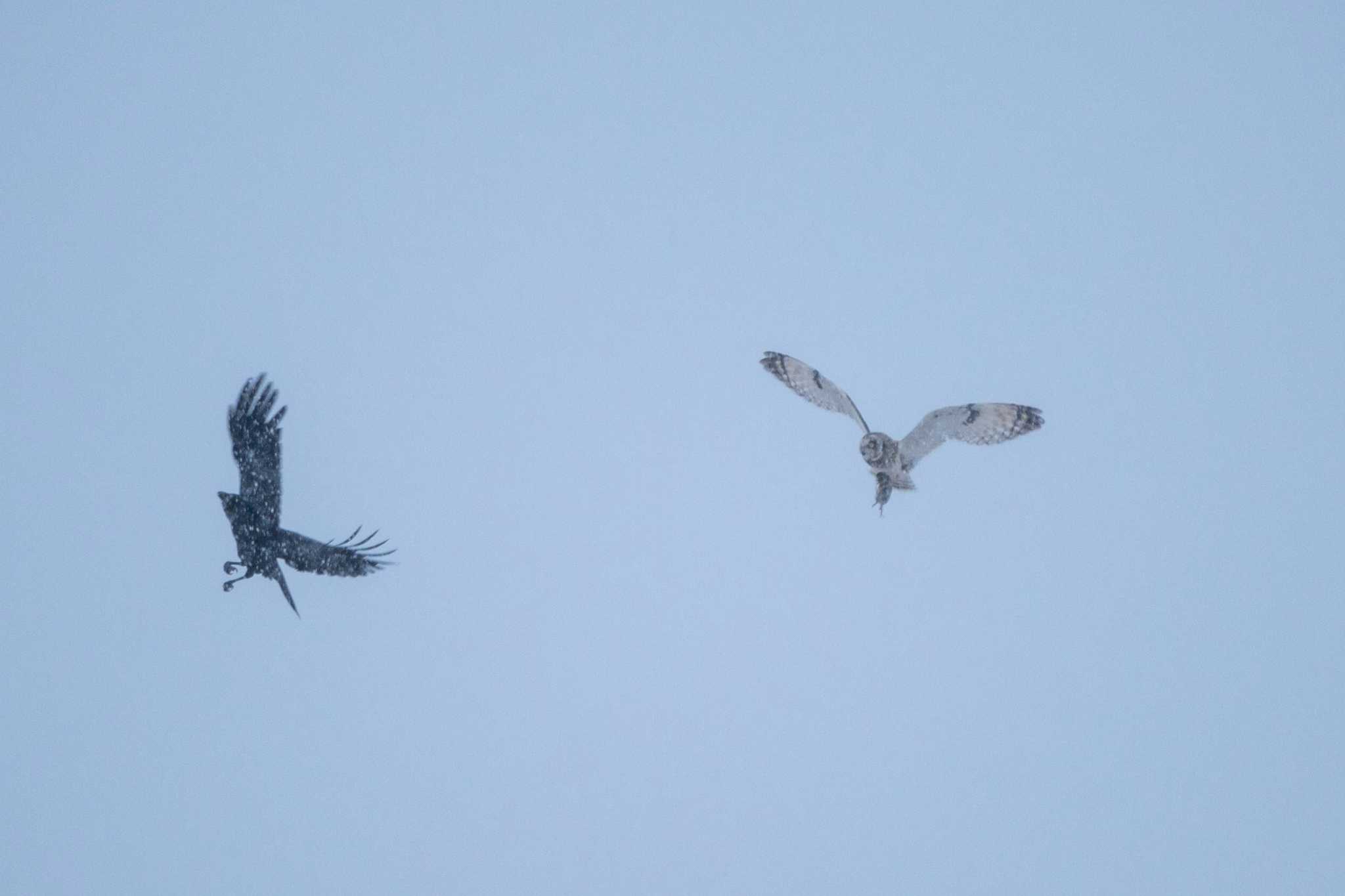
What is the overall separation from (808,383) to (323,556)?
297 inches

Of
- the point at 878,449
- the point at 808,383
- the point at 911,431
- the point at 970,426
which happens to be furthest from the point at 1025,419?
the point at 808,383

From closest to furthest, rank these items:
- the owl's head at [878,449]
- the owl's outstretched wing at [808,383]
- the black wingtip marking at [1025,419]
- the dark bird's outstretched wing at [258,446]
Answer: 1. the dark bird's outstretched wing at [258,446]
2. the black wingtip marking at [1025,419]
3. the owl's head at [878,449]
4. the owl's outstretched wing at [808,383]

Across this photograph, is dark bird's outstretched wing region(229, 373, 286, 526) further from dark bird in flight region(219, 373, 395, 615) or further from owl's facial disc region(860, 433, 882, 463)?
owl's facial disc region(860, 433, 882, 463)

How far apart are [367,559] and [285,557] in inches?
41.7

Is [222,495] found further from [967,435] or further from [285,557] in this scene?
[967,435]

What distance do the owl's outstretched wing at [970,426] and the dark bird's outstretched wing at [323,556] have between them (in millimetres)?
7671

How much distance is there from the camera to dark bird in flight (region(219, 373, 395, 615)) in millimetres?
15430

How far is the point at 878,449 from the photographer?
693 inches

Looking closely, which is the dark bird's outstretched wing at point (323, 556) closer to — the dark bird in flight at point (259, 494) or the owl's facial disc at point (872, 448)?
the dark bird in flight at point (259, 494)

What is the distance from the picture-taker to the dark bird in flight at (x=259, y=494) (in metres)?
15.4

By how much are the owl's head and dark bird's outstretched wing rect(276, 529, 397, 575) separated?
6919 mm

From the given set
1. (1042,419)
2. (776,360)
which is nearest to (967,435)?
(1042,419)

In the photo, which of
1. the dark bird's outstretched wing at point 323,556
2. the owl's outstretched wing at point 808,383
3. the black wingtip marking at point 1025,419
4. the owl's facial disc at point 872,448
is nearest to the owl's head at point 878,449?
the owl's facial disc at point 872,448

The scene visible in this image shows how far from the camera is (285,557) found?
16078 millimetres
